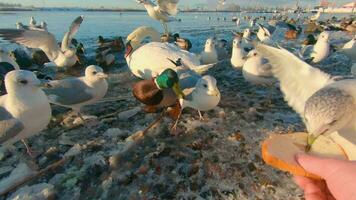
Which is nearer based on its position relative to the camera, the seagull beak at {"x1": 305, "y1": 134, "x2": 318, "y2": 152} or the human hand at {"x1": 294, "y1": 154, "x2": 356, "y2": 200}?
the human hand at {"x1": 294, "y1": 154, "x2": 356, "y2": 200}

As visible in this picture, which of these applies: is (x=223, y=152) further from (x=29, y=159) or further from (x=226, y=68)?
(x=226, y=68)

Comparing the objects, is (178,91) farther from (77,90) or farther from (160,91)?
(77,90)

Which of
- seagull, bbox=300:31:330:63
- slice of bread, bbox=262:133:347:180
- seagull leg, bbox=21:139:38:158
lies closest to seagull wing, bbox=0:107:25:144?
seagull leg, bbox=21:139:38:158

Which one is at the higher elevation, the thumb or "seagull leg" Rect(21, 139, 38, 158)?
the thumb

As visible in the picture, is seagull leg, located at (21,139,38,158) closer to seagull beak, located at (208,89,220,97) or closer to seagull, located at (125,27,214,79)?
seagull beak, located at (208,89,220,97)

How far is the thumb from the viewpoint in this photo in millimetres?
2209

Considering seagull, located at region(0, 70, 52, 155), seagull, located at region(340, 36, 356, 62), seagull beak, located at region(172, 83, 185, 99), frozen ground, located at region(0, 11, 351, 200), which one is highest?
seagull, located at region(0, 70, 52, 155)

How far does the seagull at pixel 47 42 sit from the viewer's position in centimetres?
811

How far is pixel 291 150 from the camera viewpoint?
2988 millimetres

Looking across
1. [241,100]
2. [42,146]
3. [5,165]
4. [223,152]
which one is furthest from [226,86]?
[5,165]

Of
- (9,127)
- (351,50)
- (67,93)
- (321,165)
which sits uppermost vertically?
(321,165)

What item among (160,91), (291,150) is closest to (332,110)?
(291,150)

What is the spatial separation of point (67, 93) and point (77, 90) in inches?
7.5

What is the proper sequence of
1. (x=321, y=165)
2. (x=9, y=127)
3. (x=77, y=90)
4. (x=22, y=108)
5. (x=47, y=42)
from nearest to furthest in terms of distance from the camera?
(x=321, y=165) < (x=9, y=127) < (x=22, y=108) < (x=77, y=90) < (x=47, y=42)
